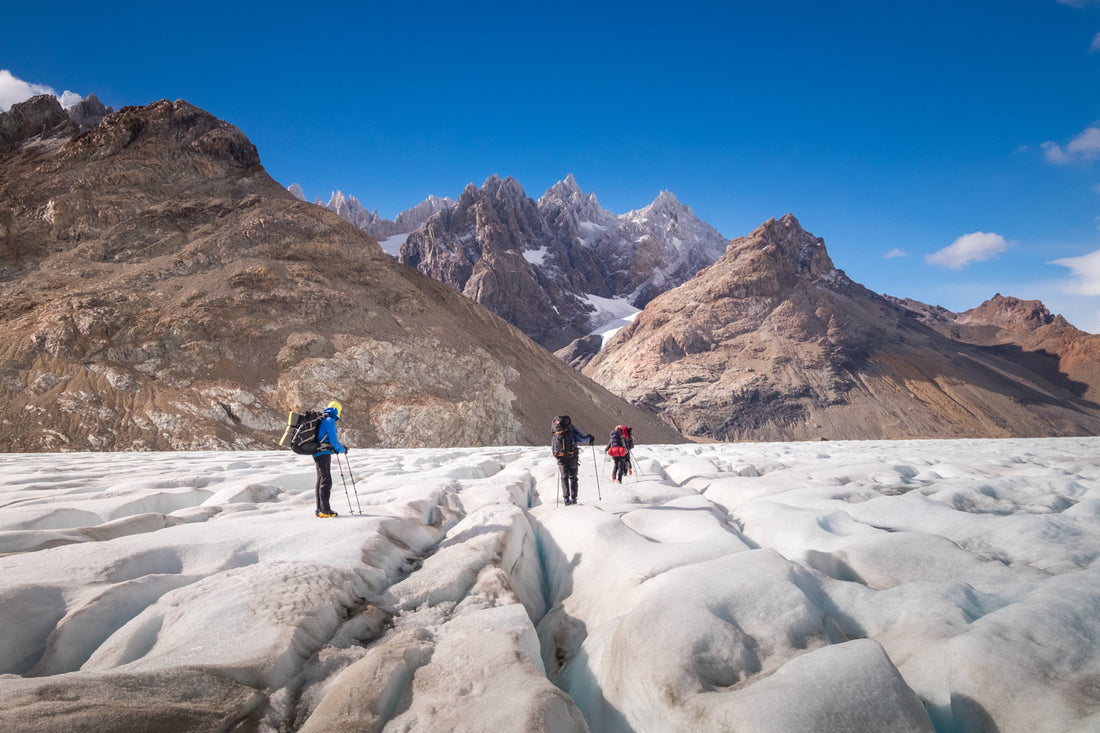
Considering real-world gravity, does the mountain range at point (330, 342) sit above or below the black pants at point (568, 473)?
above

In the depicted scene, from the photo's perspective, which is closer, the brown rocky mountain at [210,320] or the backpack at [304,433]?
the backpack at [304,433]

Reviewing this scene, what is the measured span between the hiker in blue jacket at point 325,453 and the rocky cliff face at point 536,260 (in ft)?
418

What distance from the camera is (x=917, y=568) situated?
5.09 meters

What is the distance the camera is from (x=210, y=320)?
42.8 m

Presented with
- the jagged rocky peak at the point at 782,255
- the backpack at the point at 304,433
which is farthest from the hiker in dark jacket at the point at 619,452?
the jagged rocky peak at the point at 782,255

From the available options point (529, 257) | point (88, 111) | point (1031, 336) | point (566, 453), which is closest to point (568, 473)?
point (566, 453)

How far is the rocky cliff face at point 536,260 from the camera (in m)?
142

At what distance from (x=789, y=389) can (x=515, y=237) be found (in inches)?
4111

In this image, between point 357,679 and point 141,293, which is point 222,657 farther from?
point 141,293

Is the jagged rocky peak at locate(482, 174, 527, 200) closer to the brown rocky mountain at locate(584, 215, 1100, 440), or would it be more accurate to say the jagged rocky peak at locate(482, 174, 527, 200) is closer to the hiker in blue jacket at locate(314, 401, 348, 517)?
the brown rocky mountain at locate(584, 215, 1100, 440)

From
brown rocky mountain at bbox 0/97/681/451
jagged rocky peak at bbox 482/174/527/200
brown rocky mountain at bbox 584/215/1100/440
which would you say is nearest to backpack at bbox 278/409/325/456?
brown rocky mountain at bbox 0/97/681/451

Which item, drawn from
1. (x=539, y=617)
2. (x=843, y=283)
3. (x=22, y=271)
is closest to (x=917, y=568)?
(x=539, y=617)

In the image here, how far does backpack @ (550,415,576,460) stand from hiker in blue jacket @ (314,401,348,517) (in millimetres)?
4080

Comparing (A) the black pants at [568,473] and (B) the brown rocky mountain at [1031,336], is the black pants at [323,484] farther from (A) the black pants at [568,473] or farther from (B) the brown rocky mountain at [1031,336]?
(B) the brown rocky mountain at [1031,336]
